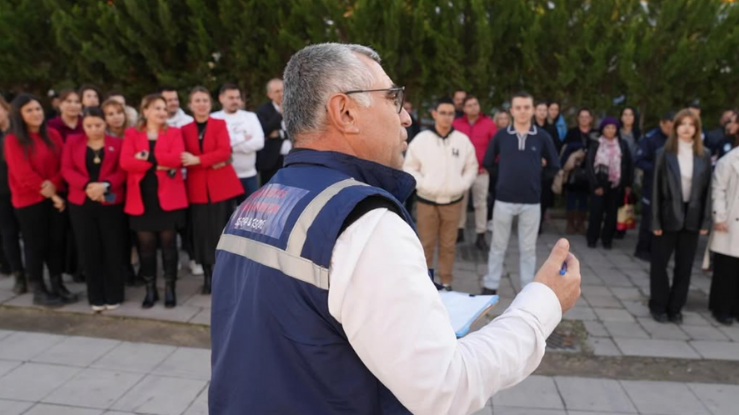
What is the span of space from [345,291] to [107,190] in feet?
14.6

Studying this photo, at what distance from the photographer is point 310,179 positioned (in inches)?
51.4

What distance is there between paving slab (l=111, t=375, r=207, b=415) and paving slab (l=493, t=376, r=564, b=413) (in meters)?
1.89

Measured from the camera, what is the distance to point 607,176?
7.61m

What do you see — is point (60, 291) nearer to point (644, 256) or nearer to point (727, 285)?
point (727, 285)

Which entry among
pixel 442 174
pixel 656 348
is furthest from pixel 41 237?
pixel 656 348

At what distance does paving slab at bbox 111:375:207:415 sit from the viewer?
3609 millimetres

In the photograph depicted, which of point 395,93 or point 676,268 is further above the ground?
point 395,93

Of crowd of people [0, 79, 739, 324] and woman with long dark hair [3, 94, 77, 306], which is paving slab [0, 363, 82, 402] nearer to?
crowd of people [0, 79, 739, 324]

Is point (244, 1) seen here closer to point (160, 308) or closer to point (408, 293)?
point (160, 308)

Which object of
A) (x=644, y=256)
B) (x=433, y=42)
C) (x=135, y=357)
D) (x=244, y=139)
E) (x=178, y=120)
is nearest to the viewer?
(x=135, y=357)

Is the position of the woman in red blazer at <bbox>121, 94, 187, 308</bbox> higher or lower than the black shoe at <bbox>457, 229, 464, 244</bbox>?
higher

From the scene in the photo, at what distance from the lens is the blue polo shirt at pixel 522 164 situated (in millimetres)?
5617

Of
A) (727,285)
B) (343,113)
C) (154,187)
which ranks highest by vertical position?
(343,113)

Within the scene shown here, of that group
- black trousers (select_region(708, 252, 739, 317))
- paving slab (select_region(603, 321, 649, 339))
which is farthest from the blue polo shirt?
black trousers (select_region(708, 252, 739, 317))
